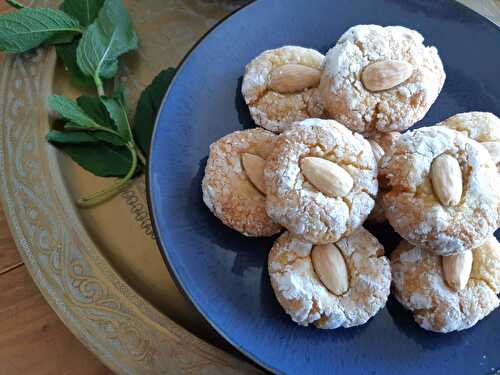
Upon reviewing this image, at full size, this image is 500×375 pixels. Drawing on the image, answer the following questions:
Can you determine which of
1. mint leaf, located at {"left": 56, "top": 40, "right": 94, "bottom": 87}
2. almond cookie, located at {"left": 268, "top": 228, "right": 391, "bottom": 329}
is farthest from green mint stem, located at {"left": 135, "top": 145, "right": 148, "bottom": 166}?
almond cookie, located at {"left": 268, "top": 228, "right": 391, "bottom": 329}

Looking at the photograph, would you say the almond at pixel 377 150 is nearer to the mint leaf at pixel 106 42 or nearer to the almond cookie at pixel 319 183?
the almond cookie at pixel 319 183

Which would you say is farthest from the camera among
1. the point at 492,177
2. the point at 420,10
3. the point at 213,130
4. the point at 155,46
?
the point at 155,46

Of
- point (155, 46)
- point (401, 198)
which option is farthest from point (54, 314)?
point (401, 198)

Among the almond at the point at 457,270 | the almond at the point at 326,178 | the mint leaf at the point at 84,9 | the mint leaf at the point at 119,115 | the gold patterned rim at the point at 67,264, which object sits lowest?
the gold patterned rim at the point at 67,264

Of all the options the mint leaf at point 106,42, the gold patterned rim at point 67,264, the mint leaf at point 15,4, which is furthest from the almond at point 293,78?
the mint leaf at point 15,4

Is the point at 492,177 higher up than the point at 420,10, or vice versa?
the point at 420,10

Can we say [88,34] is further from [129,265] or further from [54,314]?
[54,314]

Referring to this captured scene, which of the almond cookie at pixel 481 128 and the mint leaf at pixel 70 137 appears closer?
the almond cookie at pixel 481 128
